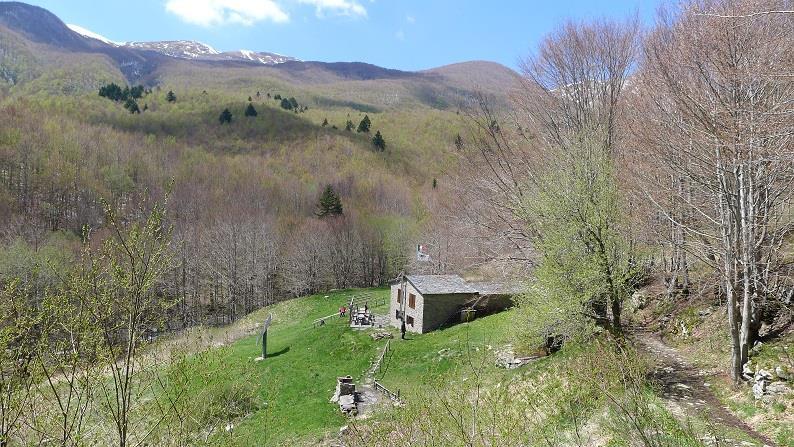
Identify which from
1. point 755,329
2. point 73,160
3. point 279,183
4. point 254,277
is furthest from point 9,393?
point 73,160

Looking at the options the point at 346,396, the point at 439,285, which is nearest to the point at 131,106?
the point at 439,285

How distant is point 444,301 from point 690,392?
16.9 metres

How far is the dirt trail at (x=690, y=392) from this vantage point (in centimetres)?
966

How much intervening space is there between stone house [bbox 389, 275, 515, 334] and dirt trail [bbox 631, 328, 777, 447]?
40.2ft

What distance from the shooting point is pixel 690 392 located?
39.2ft

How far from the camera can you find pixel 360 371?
22984mm

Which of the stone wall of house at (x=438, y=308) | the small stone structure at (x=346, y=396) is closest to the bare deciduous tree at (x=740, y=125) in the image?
the small stone structure at (x=346, y=396)

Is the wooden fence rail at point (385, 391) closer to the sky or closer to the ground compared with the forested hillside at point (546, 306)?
closer to the ground

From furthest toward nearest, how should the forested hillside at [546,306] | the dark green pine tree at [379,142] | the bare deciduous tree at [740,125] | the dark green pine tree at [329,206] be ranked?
the dark green pine tree at [379,142], the dark green pine tree at [329,206], the bare deciduous tree at [740,125], the forested hillside at [546,306]

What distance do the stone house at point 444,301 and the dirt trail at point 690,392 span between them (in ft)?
40.2

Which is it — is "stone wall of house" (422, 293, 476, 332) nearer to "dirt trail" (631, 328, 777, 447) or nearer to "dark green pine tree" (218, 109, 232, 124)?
"dirt trail" (631, 328, 777, 447)

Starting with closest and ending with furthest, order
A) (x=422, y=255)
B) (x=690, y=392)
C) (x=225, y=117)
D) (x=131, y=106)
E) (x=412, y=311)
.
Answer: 1. (x=690, y=392)
2. (x=412, y=311)
3. (x=422, y=255)
4. (x=131, y=106)
5. (x=225, y=117)

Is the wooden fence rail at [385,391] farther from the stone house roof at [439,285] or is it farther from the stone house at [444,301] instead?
the stone house roof at [439,285]

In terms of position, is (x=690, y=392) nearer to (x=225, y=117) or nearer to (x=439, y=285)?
(x=439, y=285)
